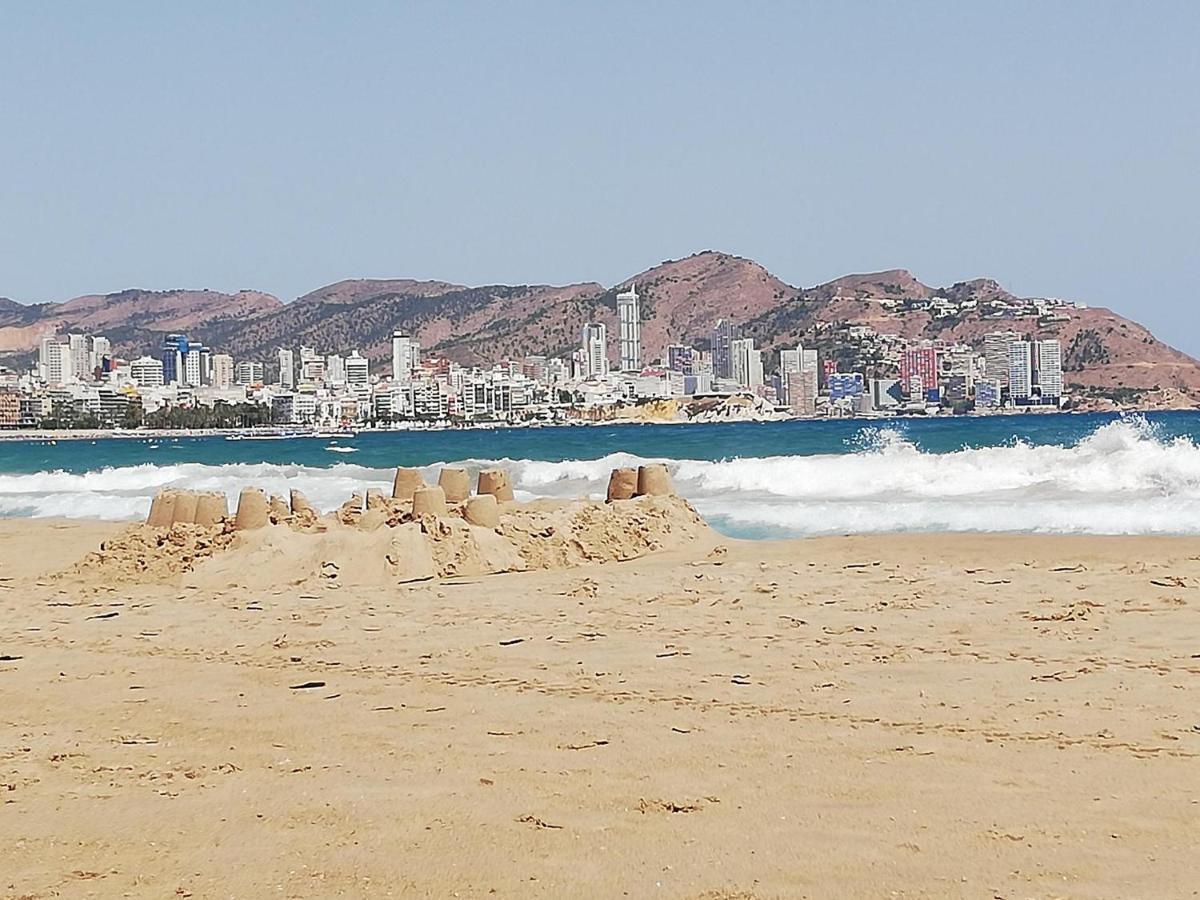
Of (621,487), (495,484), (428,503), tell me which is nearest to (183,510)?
(428,503)

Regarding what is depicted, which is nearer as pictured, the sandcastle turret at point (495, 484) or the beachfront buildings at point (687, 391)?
the sandcastle turret at point (495, 484)

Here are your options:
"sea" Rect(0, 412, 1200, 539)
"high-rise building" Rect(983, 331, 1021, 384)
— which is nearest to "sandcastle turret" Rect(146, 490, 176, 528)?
"sea" Rect(0, 412, 1200, 539)

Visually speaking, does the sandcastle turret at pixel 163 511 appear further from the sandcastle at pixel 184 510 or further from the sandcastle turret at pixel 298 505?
the sandcastle turret at pixel 298 505

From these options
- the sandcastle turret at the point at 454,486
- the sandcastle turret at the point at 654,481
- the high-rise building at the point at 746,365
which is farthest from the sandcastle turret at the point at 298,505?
the high-rise building at the point at 746,365

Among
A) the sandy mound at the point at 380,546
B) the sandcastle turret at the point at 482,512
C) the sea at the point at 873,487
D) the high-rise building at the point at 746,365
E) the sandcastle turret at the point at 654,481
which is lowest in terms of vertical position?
the sea at the point at 873,487

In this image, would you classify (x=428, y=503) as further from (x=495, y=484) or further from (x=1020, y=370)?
(x=1020, y=370)

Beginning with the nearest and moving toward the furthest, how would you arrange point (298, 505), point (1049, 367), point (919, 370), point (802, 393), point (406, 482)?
point (298, 505) → point (406, 482) → point (802, 393) → point (1049, 367) → point (919, 370)

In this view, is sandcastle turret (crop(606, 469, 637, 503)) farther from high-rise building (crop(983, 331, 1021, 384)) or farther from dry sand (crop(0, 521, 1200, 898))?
high-rise building (crop(983, 331, 1021, 384))
